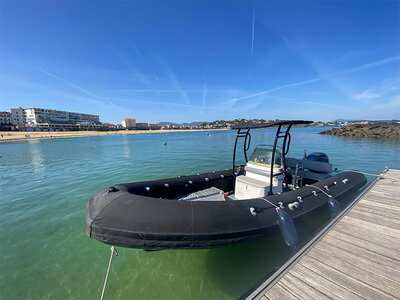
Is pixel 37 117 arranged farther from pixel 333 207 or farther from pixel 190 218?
pixel 333 207

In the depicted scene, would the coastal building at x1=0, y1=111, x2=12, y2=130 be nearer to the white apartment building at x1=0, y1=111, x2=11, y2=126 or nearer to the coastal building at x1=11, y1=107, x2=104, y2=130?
the white apartment building at x1=0, y1=111, x2=11, y2=126

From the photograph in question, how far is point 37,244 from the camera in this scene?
4020 millimetres

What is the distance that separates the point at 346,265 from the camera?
236 cm

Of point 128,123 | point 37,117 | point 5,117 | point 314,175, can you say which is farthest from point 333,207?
point 128,123

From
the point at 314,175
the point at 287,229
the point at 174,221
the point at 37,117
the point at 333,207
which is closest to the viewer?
the point at 174,221

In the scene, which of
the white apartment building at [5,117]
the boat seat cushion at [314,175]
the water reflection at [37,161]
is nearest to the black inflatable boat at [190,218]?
the boat seat cushion at [314,175]

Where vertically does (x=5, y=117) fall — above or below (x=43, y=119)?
above

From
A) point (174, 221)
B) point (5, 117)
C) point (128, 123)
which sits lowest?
point (174, 221)

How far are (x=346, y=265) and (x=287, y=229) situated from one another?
2.81 ft

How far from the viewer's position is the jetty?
1.97 m

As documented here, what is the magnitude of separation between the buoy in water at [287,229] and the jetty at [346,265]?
0.57 feet

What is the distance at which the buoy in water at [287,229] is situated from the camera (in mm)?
2777

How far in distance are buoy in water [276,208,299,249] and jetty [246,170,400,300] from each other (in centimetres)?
17

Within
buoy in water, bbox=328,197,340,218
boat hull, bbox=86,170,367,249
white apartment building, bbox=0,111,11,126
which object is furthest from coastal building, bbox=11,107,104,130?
buoy in water, bbox=328,197,340,218
